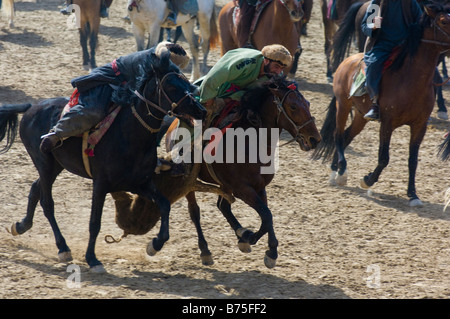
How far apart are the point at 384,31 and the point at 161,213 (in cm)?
360

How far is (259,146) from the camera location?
575 centimetres

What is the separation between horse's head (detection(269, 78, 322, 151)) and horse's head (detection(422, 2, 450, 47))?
2638mm

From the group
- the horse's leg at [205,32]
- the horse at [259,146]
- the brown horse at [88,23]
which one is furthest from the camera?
the horse's leg at [205,32]

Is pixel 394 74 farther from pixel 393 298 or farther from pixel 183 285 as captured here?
pixel 183 285

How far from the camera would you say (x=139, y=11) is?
12250mm

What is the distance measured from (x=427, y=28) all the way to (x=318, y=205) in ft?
7.24

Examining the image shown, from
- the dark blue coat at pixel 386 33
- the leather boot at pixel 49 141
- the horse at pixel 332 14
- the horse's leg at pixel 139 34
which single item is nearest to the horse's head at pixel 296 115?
the leather boot at pixel 49 141

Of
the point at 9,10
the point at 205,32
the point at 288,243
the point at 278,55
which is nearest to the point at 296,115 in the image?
the point at 278,55

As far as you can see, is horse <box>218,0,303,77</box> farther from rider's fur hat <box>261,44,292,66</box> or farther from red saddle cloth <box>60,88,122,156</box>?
red saddle cloth <box>60,88,122,156</box>

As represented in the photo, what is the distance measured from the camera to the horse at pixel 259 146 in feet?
18.1

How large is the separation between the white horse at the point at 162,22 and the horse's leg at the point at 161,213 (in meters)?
6.85

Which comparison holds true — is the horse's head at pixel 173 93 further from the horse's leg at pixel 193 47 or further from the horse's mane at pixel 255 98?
the horse's leg at pixel 193 47

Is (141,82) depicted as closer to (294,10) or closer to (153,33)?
(294,10)

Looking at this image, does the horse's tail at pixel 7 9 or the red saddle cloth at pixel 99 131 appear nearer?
the red saddle cloth at pixel 99 131
